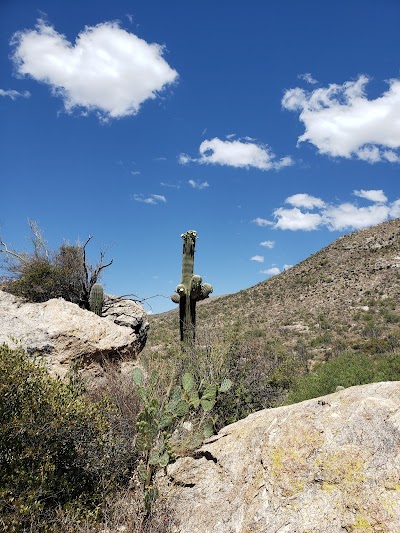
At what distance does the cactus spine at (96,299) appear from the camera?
433 inches

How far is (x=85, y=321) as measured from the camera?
7836 millimetres

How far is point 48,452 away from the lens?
12.8 feet

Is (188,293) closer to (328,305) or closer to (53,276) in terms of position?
(53,276)

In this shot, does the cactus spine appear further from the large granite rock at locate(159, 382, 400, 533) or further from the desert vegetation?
the large granite rock at locate(159, 382, 400, 533)

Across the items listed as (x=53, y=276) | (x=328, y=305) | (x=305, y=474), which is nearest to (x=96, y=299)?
(x=53, y=276)

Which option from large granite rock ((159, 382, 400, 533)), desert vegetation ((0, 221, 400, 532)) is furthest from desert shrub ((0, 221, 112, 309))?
large granite rock ((159, 382, 400, 533))

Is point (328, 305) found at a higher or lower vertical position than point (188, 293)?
lower

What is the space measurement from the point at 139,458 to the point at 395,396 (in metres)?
3.04

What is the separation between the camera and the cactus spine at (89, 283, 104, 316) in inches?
433

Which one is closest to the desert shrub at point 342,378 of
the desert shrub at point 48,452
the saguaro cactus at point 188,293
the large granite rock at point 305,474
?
the saguaro cactus at point 188,293

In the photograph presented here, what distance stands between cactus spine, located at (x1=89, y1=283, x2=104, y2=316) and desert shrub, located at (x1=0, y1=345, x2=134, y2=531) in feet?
20.3

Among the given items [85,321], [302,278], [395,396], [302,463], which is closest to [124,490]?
[302,463]

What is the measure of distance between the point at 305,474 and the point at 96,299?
8568 mm

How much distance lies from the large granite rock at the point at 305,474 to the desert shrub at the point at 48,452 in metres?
0.74
